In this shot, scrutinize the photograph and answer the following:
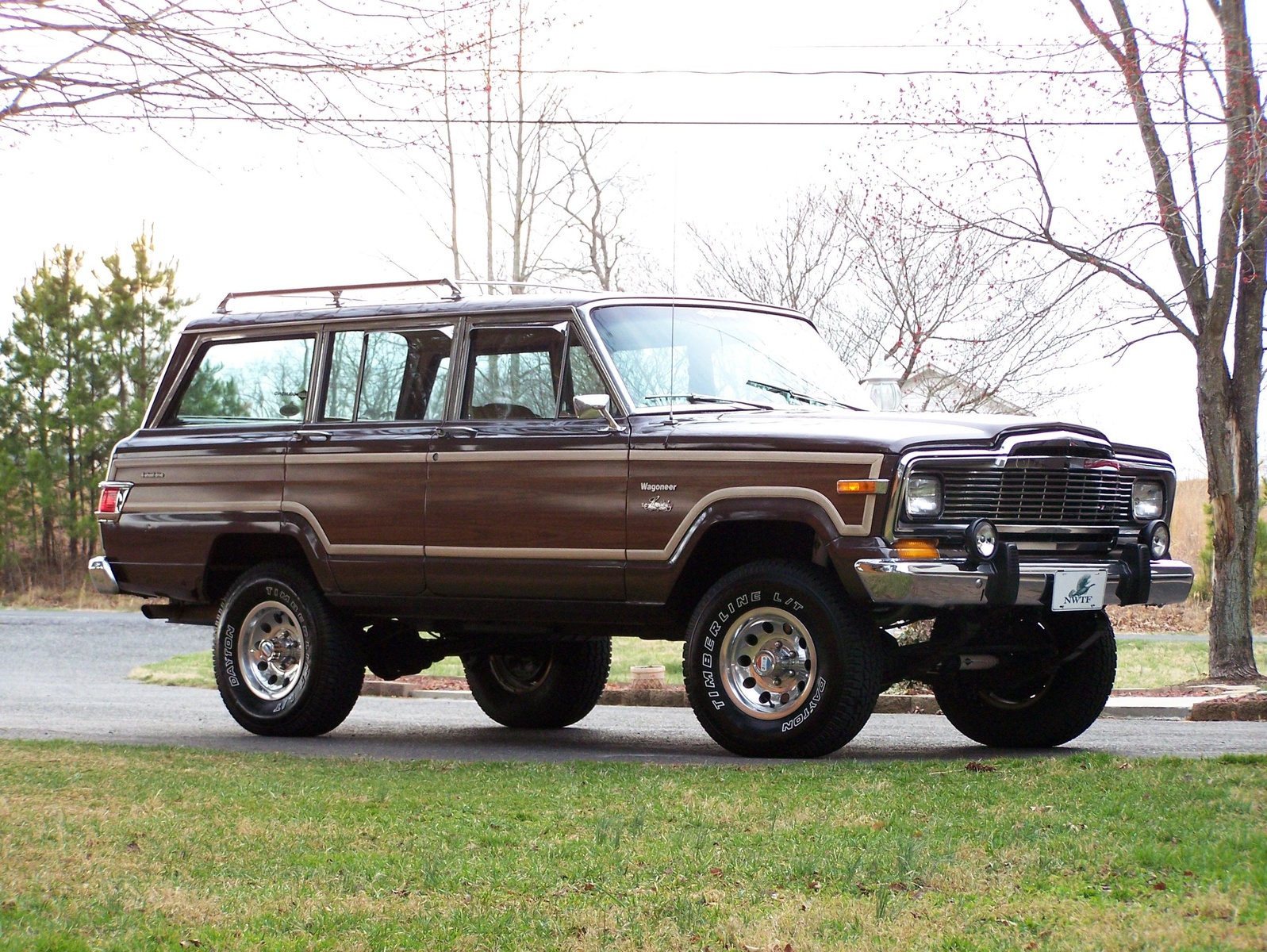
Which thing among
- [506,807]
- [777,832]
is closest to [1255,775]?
[777,832]

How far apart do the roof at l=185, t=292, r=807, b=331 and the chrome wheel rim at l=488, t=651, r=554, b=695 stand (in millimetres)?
2580

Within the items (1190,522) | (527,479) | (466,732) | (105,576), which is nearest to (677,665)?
(466,732)

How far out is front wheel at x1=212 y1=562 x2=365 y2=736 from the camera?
10.1 m

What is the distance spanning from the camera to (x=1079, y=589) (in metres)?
8.08

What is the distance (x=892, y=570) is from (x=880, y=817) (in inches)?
67.7

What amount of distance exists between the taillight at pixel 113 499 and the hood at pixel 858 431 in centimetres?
427

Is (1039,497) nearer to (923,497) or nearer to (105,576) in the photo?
(923,497)

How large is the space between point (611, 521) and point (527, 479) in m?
0.59

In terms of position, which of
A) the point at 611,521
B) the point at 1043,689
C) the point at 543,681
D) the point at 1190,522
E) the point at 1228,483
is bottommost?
the point at 543,681

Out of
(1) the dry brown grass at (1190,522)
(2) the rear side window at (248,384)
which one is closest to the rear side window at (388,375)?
(2) the rear side window at (248,384)

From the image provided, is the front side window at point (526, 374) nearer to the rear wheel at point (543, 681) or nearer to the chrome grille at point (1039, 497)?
the chrome grille at point (1039, 497)

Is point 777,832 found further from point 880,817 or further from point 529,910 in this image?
point 529,910

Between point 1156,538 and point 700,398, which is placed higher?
point 700,398

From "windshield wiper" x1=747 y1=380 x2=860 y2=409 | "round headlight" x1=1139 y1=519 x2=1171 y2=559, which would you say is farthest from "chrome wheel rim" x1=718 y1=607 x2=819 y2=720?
"round headlight" x1=1139 y1=519 x2=1171 y2=559
